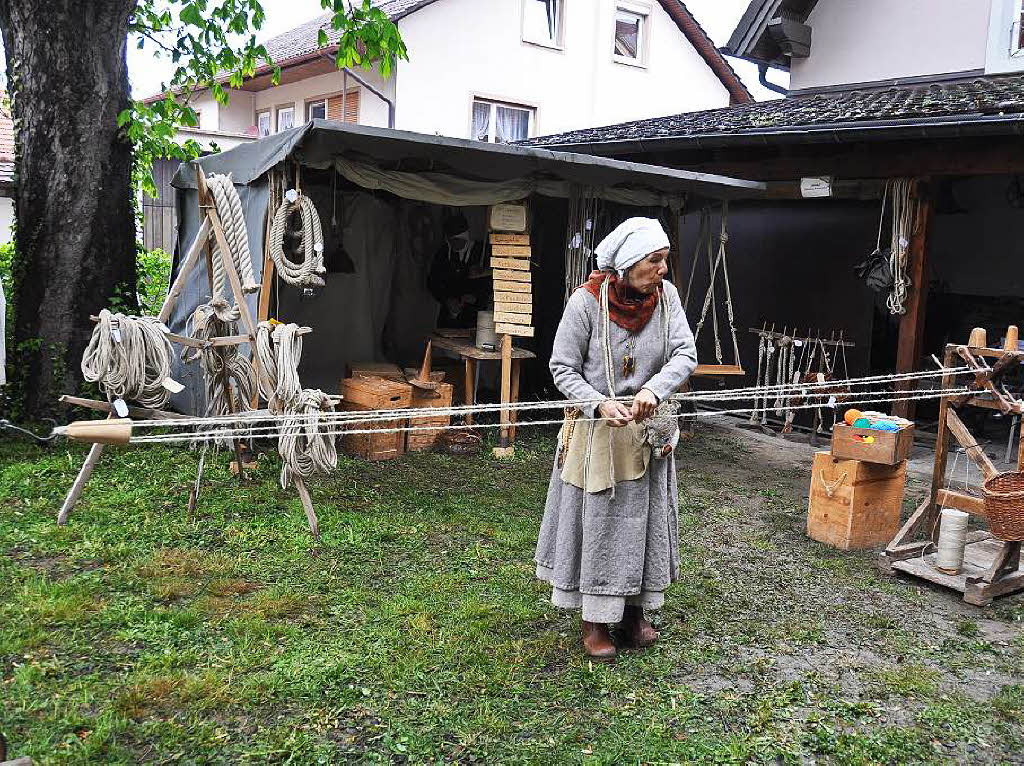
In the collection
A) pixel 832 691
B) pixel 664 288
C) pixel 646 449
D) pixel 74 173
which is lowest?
pixel 832 691

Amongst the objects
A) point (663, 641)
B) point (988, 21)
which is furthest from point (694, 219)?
point (663, 641)

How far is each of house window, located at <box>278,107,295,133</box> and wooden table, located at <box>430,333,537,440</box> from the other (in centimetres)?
1275

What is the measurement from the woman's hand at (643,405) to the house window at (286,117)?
17524 millimetres

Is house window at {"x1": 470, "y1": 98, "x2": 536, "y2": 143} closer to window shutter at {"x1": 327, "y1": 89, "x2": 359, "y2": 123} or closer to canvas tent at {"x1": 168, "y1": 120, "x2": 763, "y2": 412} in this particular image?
window shutter at {"x1": 327, "y1": 89, "x2": 359, "y2": 123}

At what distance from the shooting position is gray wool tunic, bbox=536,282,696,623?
3.54 metres

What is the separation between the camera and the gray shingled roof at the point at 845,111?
23.2ft

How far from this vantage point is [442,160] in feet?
22.0

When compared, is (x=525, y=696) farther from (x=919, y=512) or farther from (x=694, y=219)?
(x=694, y=219)

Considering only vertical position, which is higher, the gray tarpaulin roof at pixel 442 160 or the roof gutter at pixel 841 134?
the roof gutter at pixel 841 134

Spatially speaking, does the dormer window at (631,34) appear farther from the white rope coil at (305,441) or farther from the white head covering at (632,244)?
the white head covering at (632,244)

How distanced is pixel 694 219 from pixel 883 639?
7480mm

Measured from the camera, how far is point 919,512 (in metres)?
5.23

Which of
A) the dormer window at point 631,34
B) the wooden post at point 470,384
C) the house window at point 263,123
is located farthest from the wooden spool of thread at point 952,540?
the house window at point 263,123

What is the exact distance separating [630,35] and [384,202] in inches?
530
